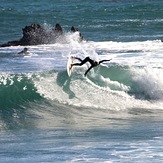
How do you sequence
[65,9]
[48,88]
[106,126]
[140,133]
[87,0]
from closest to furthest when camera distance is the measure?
[140,133], [106,126], [48,88], [65,9], [87,0]

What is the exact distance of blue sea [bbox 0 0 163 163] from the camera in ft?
51.9

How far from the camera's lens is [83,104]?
957 inches

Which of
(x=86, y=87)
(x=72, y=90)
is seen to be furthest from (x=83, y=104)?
(x=86, y=87)

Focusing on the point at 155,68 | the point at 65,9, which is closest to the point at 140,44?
the point at 155,68

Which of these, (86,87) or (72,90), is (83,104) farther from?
(86,87)

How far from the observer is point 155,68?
28.9 meters

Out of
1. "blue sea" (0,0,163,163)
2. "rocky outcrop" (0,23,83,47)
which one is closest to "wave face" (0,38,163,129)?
"blue sea" (0,0,163,163)

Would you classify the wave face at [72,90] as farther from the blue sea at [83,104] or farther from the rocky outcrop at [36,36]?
the rocky outcrop at [36,36]

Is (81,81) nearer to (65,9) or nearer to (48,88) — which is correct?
(48,88)

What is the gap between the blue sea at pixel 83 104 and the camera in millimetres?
15812

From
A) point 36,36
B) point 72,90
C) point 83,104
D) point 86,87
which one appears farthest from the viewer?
point 36,36

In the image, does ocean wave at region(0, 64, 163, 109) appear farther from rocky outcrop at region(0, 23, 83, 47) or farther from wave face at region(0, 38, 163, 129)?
rocky outcrop at region(0, 23, 83, 47)

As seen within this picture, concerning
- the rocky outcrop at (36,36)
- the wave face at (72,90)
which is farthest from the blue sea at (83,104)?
the rocky outcrop at (36,36)

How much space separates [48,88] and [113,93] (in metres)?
2.13
